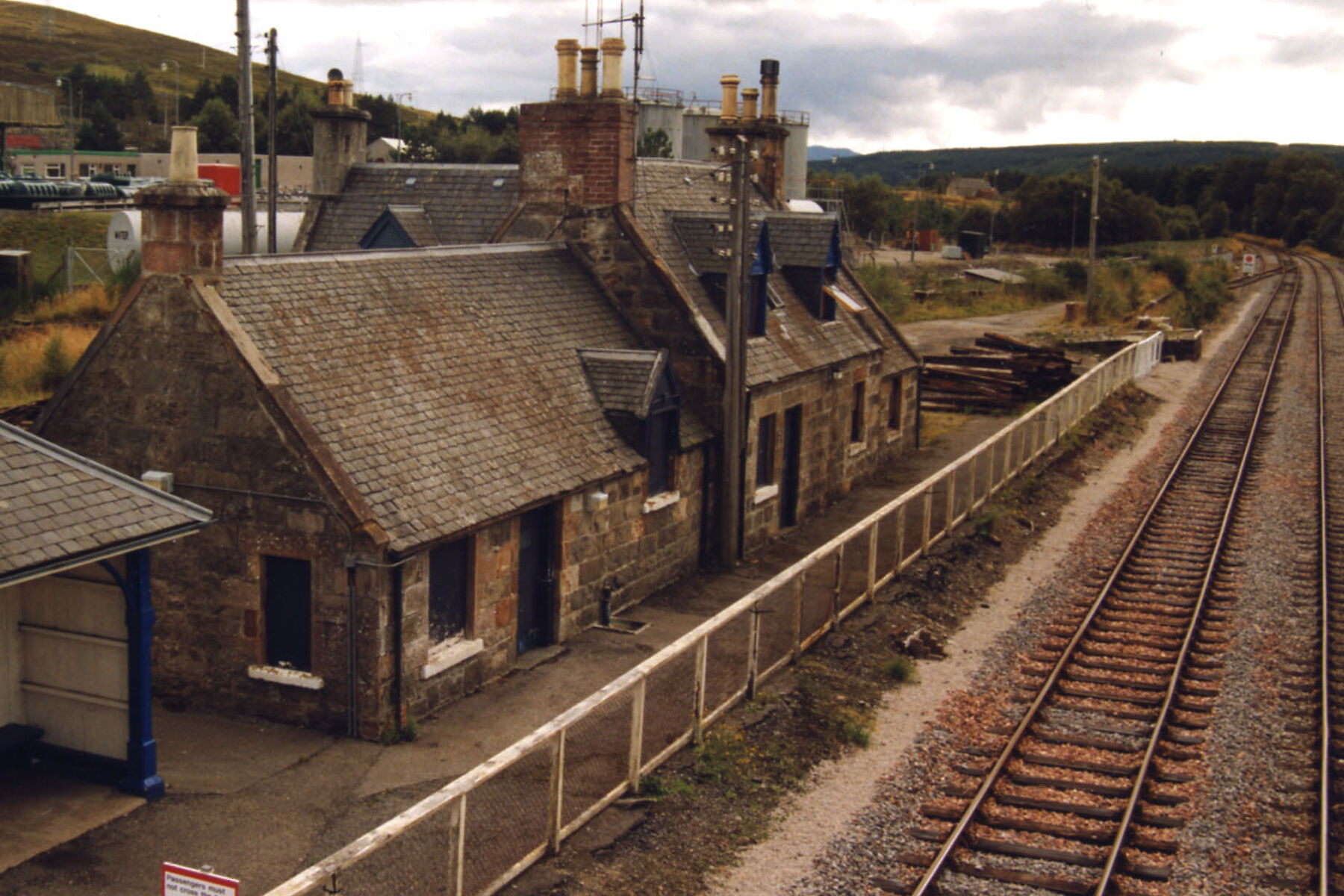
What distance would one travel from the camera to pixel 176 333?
1438 cm

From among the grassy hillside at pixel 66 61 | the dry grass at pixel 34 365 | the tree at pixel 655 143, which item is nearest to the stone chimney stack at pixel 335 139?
the dry grass at pixel 34 365

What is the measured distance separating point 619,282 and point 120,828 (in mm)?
12291

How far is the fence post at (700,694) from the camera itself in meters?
12.9

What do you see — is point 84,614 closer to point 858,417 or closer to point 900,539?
point 900,539

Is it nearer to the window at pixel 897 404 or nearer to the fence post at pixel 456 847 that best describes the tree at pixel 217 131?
the window at pixel 897 404

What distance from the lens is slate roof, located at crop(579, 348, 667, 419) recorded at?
61.1 feet

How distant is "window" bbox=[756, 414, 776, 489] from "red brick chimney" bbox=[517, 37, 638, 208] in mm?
4447

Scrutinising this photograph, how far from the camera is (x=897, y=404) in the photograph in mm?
30125

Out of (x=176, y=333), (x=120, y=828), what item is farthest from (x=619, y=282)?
(x=120, y=828)

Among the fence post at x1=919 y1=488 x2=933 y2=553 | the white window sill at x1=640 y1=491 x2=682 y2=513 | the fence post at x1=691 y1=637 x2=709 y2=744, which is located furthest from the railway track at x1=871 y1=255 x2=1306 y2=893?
the white window sill at x1=640 y1=491 x2=682 y2=513

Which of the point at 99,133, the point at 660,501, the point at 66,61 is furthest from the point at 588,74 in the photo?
the point at 66,61

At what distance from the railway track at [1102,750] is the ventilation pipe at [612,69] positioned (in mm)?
10908

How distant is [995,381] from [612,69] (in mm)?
19064

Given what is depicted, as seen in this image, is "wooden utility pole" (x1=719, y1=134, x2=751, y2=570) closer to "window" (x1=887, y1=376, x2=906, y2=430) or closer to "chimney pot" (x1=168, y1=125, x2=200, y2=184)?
"chimney pot" (x1=168, y1=125, x2=200, y2=184)
